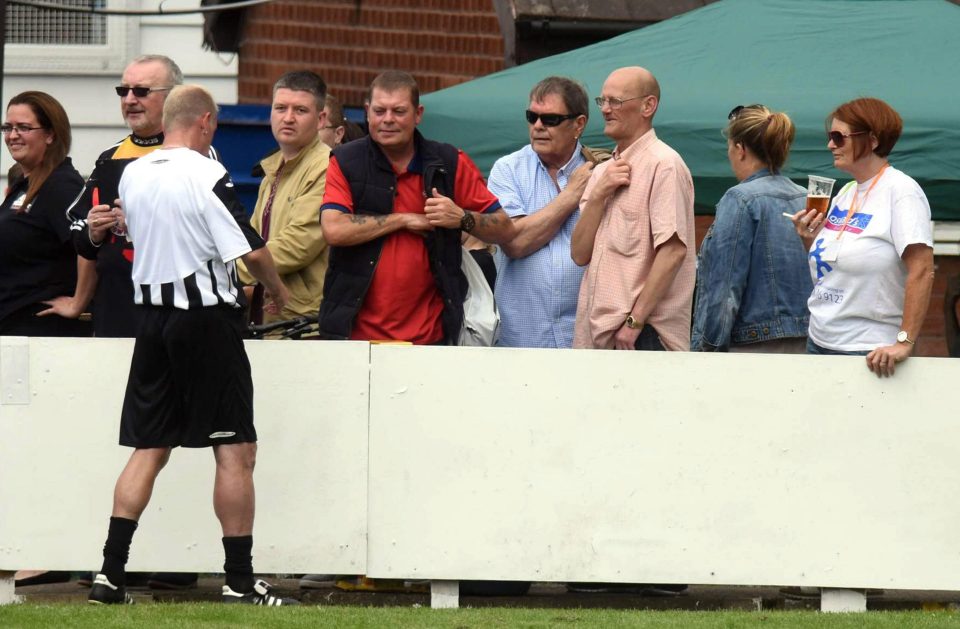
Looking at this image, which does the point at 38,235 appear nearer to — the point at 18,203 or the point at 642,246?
the point at 18,203

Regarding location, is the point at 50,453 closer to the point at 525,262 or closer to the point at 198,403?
the point at 198,403

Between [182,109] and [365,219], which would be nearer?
[182,109]

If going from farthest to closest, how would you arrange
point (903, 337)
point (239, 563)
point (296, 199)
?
point (296, 199) → point (903, 337) → point (239, 563)

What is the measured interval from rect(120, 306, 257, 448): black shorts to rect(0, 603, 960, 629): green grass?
64cm

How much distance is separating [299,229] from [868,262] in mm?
2513

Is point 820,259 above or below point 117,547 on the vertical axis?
above

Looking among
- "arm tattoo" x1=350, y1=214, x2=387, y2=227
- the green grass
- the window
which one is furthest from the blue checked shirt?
the window

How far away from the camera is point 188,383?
6336 mm

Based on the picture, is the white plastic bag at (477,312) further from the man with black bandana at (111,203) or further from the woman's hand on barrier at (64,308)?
the woman's hand on barrier at (64,308)

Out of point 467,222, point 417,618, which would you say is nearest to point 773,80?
point 467,222

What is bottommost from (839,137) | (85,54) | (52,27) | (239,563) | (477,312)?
(239,563)

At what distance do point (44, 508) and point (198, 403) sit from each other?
3.21ft

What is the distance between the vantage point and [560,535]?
265 inches

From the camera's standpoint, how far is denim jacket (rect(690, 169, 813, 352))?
715 cm
